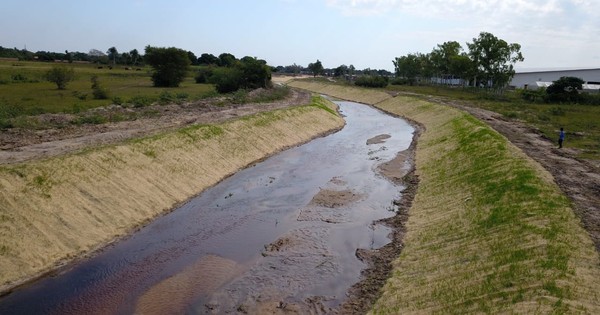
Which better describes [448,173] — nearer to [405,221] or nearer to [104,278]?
[405,221]

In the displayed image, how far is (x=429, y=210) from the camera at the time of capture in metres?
23.8

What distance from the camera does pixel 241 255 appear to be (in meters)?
19.8

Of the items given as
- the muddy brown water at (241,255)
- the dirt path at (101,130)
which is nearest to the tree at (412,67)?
the dirt path at (101,130)

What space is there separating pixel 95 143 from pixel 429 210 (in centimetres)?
2143

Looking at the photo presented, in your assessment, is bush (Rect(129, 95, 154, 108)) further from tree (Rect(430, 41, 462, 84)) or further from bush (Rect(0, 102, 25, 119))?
tree (Rect(430, 41, 462, 84))

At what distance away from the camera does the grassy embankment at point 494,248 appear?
12914mm

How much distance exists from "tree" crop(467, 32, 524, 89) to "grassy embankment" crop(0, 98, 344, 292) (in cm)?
6656

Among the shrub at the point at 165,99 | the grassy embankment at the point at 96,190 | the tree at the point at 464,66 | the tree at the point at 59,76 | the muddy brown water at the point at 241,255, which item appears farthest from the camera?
the tree at the point at 464,66

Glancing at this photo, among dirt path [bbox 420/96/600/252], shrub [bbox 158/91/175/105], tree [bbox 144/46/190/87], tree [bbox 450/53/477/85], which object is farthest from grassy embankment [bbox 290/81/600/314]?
tree [bbox 450/53/477/85]

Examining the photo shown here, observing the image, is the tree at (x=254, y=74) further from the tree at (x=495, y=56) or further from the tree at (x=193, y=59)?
the tree at (x=193, y=59)

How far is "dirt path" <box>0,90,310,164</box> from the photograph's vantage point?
87.7 feet

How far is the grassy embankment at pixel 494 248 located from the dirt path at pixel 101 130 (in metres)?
20.6

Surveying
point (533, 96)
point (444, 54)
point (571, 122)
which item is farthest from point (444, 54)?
point (571, 122)

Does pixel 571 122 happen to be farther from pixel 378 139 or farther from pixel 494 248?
pixel 494 248
